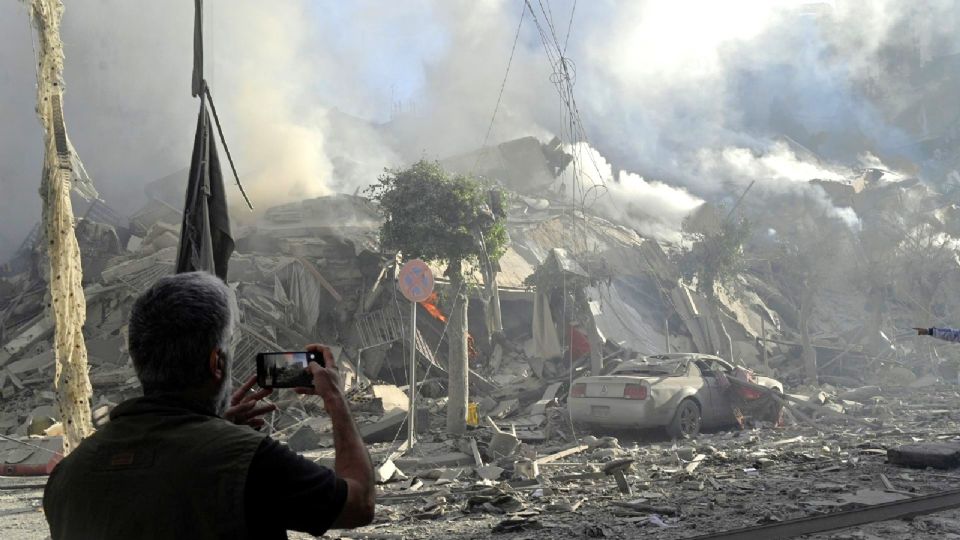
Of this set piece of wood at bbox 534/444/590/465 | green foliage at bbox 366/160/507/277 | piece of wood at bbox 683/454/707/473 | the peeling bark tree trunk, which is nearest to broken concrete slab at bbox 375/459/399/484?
piece of wood at bbox 534/444/590/465

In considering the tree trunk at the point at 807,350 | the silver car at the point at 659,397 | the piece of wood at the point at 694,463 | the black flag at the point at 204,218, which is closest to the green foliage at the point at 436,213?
the silver car at the point at 659,397

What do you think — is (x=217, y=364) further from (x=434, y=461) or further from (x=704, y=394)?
(x=704, y=394)

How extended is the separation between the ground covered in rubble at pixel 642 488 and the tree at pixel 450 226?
0.98 meters

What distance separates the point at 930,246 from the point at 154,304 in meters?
28.8

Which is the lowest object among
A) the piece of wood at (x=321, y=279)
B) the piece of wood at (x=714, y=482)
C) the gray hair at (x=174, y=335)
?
the piece of wood at (x=714, y=482)

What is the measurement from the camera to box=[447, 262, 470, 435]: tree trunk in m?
11.8

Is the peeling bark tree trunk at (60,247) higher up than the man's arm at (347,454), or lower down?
higher up

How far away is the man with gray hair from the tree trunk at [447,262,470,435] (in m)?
10.2

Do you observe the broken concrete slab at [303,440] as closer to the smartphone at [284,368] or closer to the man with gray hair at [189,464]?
the smartphone at [284,368]

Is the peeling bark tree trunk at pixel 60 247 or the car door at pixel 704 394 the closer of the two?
the peeling bark tree trunk at pixel 60 247

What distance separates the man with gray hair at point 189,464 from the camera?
1.48m

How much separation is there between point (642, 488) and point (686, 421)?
14.1 ft

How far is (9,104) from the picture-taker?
1097 inches

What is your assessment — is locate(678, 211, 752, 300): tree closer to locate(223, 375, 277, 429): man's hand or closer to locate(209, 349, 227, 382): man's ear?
locate(223, 375, 277, 429): man's hand
